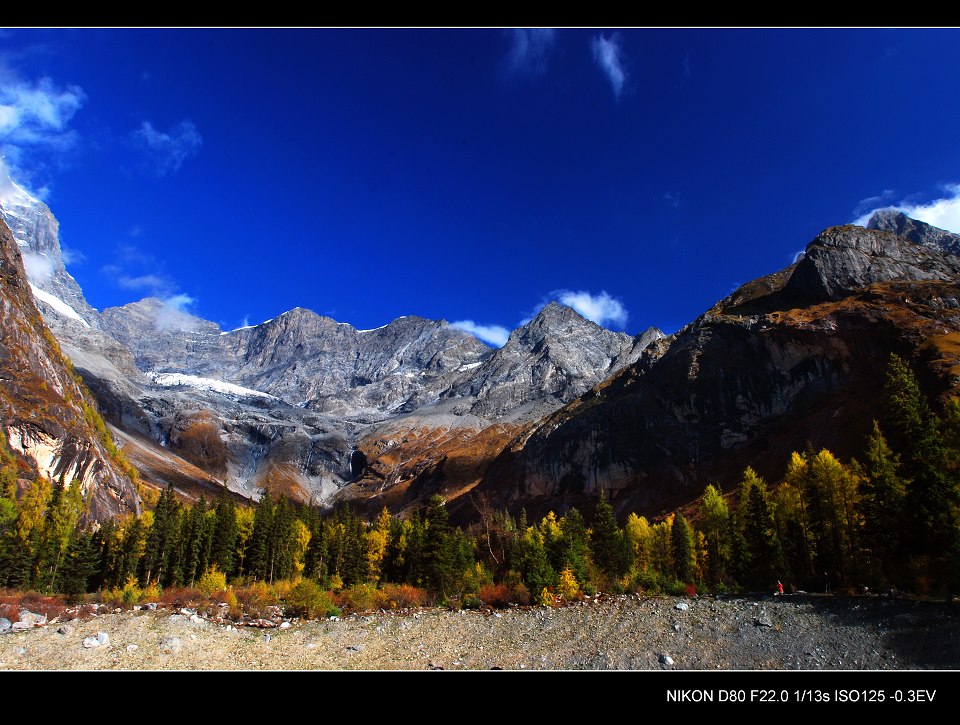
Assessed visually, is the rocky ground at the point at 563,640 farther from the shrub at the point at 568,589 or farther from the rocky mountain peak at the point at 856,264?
the rocky mountain peak at the point at 856,264

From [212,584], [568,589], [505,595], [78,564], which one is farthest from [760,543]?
[78,564]

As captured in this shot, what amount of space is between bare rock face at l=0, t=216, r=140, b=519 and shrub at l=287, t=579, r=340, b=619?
7993 centimetres

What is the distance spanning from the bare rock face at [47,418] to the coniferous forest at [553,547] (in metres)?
14.1

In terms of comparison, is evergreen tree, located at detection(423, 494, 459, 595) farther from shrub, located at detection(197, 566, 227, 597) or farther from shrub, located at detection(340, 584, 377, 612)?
shrub, located at detection(197, 566, 227, 597)

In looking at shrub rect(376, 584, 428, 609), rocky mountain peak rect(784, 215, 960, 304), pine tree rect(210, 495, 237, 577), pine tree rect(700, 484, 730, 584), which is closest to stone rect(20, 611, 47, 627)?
shrub rect(376, 584, 428, 609)

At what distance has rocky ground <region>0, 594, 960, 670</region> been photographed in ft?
55.4

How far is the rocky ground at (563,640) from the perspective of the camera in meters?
16.9

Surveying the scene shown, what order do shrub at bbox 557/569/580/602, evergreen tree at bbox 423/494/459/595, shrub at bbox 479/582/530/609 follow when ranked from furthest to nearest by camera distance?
1. evergreen tree at bbox 423/494/459/595
2. shrub at bbox 479/582/530/609
3. shrub at bbox 557/569/580/602

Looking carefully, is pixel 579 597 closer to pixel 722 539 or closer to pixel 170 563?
pixel 722 539

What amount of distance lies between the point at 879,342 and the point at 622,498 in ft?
197

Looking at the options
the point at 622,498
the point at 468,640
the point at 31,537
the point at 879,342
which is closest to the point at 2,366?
the point at 31,537

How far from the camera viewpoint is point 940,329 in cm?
8606

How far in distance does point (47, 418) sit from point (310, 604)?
338 ft

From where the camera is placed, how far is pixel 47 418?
103m
